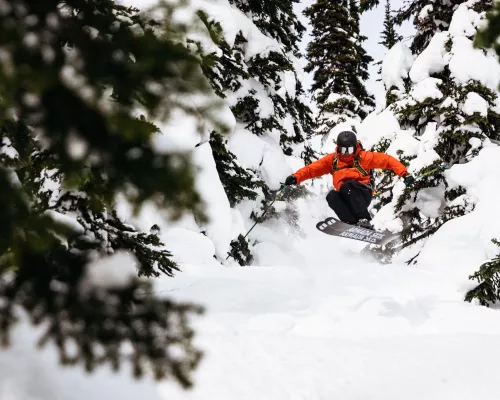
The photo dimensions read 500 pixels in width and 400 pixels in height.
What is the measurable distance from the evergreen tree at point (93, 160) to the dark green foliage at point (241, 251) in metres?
8.42

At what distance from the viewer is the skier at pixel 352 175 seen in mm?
9344

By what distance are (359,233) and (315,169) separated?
66.0 inches

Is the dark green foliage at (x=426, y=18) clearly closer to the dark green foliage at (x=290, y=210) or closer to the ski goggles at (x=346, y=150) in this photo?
the ski goggles at (x=346, y=150)

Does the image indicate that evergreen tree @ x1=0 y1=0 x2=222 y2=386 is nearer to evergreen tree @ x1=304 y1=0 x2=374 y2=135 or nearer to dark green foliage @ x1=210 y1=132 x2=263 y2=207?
dark green foliage @ x1=210 y1=132 x2=263 y2=207

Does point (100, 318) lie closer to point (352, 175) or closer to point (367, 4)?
point (352, 175)

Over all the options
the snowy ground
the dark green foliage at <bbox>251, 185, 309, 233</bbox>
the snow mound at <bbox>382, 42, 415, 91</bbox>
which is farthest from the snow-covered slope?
the snow mound at <bbox>382, 42, 415, 91</bbox>

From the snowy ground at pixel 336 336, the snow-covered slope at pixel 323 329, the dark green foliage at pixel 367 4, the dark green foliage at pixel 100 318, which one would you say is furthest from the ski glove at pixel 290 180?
the dark green foliage at pixel 100 318

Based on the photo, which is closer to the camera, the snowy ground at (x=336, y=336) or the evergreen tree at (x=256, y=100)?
the snowy ground at (x=336, y=336)

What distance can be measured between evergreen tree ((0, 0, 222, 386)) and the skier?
7.80 m

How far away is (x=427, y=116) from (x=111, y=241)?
24.2 feet

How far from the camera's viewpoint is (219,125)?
1853mm

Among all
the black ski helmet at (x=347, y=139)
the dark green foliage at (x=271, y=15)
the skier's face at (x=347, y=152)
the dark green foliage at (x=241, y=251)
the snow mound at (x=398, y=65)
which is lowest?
the dark green foliage at (x=241, y=251)

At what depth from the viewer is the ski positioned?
31.3ft

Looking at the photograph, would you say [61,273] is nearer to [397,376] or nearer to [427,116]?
[397,376]
